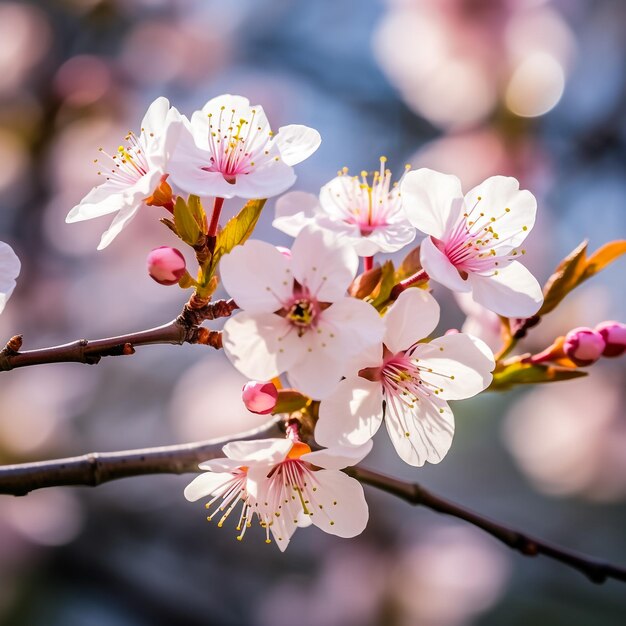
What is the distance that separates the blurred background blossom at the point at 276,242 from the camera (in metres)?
2.64

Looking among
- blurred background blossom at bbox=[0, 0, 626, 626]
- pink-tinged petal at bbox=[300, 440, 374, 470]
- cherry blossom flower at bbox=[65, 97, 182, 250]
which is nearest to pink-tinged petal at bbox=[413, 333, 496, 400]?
pink-tinged petal at bbox=[300, 440, 374, 470]

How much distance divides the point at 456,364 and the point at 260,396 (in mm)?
198

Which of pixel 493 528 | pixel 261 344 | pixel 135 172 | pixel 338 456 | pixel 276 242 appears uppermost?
pixel 135 172

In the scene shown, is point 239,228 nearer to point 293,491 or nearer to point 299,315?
point 299,315

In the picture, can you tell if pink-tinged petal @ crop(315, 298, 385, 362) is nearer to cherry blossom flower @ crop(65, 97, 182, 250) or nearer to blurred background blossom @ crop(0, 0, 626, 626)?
cherry blossom flower @ crop(65, 97, 182, 250)

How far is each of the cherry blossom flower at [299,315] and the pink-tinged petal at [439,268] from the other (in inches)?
2.6

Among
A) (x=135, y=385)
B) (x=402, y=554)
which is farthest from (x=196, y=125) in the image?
(x=135, y=385)

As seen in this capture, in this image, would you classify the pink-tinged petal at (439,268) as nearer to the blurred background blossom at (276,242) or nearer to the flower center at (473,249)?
the flower center at (473,249)

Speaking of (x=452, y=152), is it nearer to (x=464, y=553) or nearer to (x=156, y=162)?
(x=464, y=553)

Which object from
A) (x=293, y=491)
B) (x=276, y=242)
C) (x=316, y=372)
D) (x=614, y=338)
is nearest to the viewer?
(x=316, y=372)

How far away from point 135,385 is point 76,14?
171 centimetres

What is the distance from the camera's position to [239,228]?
74 cm

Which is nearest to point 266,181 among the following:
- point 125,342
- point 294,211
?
point 294,211

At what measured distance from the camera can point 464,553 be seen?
3381mm
